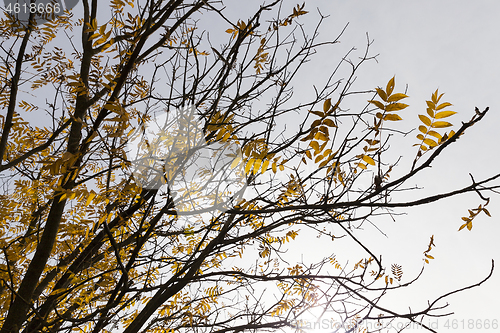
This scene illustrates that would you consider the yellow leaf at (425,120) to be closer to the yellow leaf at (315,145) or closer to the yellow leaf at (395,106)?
the yellow leaf at (395,106)

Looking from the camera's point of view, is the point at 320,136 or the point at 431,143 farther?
the point at 320,136


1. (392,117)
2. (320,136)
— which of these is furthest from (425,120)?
(320,136)

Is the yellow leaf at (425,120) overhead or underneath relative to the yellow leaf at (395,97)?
underneath

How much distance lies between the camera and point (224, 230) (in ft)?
7.92

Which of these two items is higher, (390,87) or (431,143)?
(390,87)

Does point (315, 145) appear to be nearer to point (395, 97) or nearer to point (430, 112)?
point (395, 97)

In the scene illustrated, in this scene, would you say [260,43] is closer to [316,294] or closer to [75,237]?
[316,294]

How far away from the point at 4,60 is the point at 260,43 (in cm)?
302

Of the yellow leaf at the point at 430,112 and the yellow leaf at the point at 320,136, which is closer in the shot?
the yellow leaf at the point at 430,112

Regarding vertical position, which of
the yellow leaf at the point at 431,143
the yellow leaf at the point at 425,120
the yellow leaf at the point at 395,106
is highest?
the yellow leaf at the point at 395,106

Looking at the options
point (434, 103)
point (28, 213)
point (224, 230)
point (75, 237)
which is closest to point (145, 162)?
point (224, 230)

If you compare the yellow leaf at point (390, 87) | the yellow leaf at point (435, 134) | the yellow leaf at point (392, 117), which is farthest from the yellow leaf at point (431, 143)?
the yellow leaf at point (390, 87)

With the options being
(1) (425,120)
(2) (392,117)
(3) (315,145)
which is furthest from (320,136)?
(1) (425,120)

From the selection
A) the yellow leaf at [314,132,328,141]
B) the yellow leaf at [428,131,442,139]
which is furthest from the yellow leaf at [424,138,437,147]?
the yellow leaf at [314,132,328,141]
